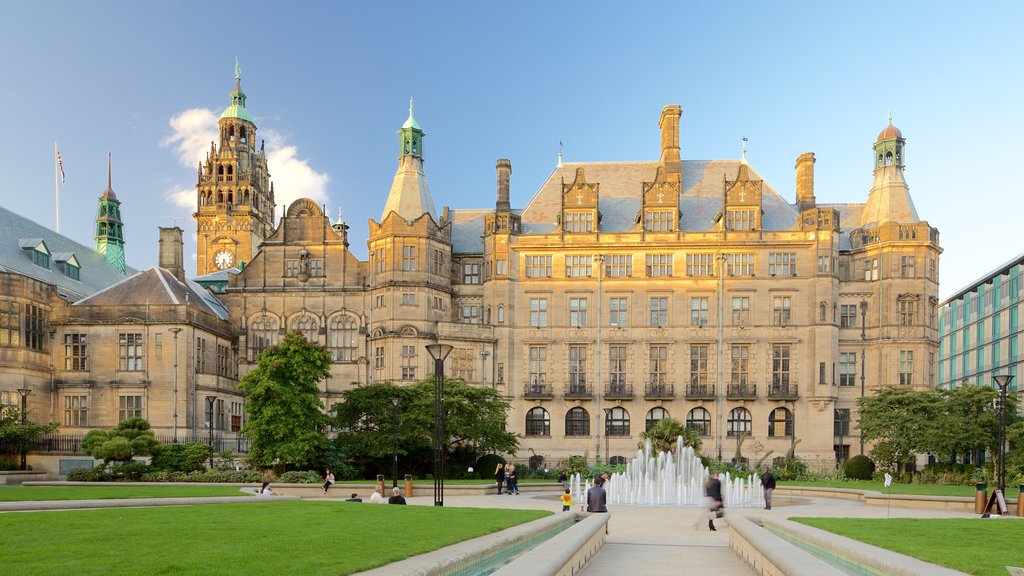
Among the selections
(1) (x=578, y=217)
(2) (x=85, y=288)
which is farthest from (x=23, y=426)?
(1) (x=578, y=217)

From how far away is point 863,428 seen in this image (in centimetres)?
5528

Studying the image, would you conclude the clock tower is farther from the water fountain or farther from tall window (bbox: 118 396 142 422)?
the water fountain

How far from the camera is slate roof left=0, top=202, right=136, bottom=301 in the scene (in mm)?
60928

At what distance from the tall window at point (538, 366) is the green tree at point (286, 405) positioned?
22.7 meters

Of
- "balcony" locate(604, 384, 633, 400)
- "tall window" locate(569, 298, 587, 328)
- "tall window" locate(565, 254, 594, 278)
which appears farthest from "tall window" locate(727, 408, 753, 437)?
"tall window" locate(565, 254, 594, 278)

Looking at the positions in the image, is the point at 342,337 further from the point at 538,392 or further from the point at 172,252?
the point at 538,392

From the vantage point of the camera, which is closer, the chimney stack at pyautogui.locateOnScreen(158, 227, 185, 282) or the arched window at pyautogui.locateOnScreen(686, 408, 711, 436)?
the arched window at pyautogui.locateOnScreen(686, 408, 711, 436)

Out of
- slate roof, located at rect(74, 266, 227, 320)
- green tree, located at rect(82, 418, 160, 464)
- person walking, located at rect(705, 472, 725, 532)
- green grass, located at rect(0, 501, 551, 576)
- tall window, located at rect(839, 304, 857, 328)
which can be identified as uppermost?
slate roof, located at rect(74, 266, 227, 320)

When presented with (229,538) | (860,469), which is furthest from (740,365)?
(229,538)

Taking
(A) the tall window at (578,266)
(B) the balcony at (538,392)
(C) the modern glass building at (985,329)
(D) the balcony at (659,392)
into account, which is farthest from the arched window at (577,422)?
(C) the modern glass building at (985,329)

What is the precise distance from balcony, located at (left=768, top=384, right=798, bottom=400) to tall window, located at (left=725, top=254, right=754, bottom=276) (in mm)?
8755

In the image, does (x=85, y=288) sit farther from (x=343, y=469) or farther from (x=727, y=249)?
(x=727, y=249)

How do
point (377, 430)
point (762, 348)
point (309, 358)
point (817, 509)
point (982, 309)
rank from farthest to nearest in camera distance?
point (982, 309) → point (762, 348) → point (377, 430) → point (309, 358) → point (817, 509)

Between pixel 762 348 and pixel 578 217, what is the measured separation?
17.0m
